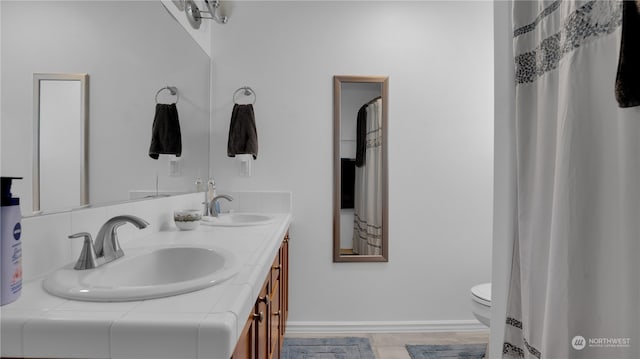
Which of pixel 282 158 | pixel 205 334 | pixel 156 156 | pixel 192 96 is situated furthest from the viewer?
pixel 282 158

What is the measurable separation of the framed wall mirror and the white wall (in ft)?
4.26

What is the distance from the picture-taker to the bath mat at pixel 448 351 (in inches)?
80.0

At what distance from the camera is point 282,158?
2.30 meters

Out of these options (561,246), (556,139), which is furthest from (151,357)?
(556,139)

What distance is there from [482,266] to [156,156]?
2270 mm

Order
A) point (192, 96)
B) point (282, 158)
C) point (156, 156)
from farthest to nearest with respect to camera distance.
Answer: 1. point (282, 158)
2. point (192, 96)
3. point (156, 156)

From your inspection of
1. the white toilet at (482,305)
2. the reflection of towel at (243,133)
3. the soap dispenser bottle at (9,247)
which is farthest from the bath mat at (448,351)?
the soap dispenser bottle at (9,247)

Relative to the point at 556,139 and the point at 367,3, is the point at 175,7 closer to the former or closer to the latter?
the point at 367,3

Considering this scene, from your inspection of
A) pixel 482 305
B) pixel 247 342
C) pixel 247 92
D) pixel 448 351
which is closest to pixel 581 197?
pixel 247 342

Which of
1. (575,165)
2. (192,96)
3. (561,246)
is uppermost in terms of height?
(192,96)

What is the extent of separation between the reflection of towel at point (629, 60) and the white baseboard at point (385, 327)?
82.7 inches

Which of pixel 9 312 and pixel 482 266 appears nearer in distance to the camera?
pixel 9 312

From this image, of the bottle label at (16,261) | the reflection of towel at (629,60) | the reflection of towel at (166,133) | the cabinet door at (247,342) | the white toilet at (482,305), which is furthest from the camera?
the white toilet at (482,305)

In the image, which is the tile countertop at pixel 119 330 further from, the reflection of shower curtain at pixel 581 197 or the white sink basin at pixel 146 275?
the reflection of shower curtain at pixel 581 197
